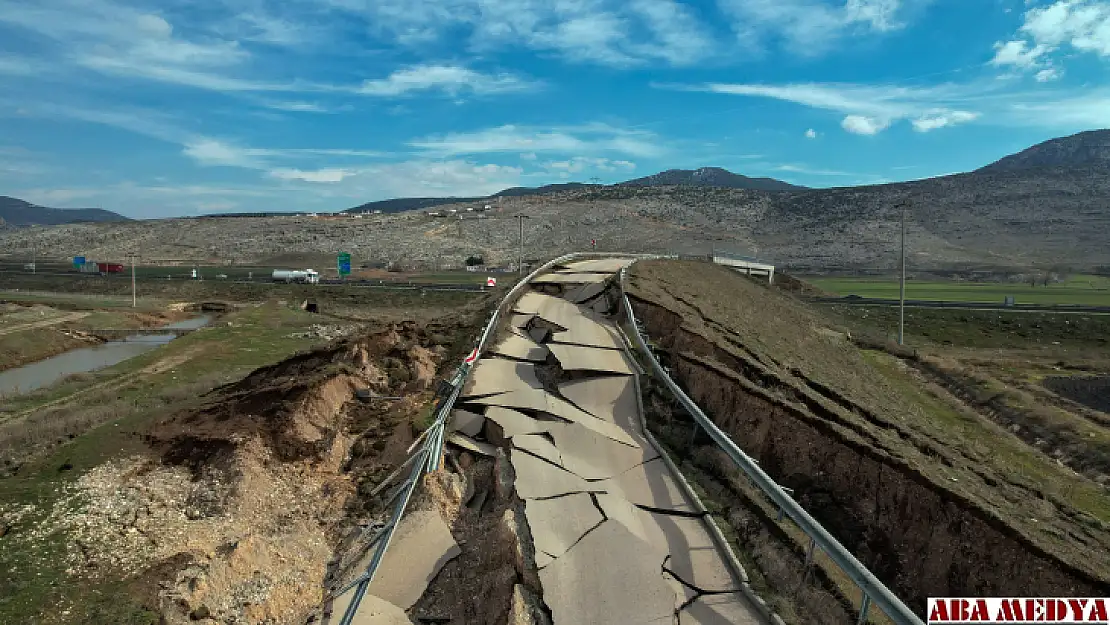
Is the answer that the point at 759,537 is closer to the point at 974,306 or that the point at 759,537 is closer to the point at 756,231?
the point at 974,306

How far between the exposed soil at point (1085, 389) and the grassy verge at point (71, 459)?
34.8 meters

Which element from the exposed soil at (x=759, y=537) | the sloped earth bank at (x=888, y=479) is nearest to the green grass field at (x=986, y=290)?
the sloped earth bank at (x=888, y=479)

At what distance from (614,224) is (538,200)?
54140mm

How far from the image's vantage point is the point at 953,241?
399 feet

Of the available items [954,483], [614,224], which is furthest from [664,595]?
[614,224]

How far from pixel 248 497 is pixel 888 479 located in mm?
9488

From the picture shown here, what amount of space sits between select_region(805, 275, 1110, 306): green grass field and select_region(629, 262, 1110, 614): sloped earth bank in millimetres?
48501

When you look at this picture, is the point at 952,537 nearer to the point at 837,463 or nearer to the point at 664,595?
the point at 837,463

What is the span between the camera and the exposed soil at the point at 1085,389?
2751cm

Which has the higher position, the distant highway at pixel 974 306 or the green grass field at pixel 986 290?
the green grass field at pixel 986 290

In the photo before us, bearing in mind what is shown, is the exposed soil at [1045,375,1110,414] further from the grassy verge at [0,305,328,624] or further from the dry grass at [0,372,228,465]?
the dry grass at [0,372,228,465]

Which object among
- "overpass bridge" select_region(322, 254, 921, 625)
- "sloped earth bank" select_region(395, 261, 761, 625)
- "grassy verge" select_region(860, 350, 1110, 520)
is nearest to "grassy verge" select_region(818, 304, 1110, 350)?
"grassy verge" select_region(860, 350, 1110, 520)

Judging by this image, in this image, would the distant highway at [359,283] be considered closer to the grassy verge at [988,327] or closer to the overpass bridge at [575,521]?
the grassy verge at [988,327]

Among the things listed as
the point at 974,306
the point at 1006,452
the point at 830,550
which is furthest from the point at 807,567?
the point at 974,306
